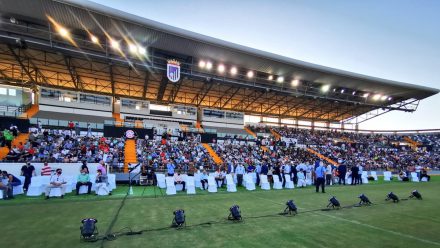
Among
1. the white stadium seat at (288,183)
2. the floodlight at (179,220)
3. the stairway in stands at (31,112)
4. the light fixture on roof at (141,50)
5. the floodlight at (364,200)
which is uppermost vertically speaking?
the light fixture on roof at (141,50)

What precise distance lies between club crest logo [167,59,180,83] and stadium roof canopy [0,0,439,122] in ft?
4.16

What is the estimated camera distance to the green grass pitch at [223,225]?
5.14m

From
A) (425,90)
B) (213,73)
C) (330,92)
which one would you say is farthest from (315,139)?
(213,73)

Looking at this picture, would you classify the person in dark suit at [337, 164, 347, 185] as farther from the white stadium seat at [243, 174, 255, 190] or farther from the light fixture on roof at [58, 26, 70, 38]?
the light fixture on roof at [58, 26, 70, 38]

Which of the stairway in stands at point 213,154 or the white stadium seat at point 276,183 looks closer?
the white stadium seat at point 276,183

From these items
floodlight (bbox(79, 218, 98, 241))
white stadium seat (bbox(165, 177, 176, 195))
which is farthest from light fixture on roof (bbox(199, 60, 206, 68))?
floodlight (bbox(79, 218, 98, 241))

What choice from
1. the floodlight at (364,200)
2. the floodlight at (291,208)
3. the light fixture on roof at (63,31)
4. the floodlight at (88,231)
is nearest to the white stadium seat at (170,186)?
the floodlight at (291,208)

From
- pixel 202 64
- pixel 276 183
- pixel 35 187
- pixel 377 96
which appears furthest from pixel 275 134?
pixel 35 187

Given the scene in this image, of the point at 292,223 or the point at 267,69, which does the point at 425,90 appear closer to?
the point at 267,69

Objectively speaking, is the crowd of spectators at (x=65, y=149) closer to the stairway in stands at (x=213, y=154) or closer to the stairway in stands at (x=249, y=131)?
the stairway in stands at (x=213, y=154)

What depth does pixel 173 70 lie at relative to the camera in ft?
76.1

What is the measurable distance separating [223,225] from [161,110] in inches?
1223

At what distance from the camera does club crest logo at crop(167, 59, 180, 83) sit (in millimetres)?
22984

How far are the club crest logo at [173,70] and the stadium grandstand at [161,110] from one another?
160 mm
